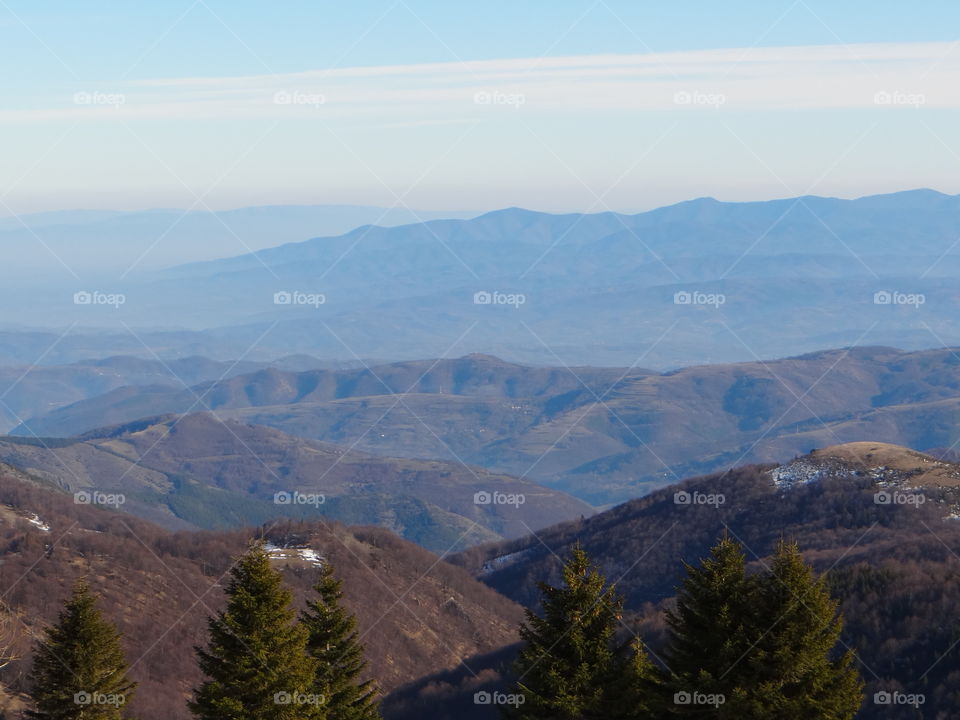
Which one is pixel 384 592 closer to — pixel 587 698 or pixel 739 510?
pixel 739 510

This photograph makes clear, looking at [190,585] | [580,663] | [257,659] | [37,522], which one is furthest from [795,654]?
[37,522]

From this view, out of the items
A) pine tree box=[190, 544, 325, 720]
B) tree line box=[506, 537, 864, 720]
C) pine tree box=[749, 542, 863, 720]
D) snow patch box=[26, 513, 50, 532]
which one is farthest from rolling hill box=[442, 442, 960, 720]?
snow patch box=[26, 513, 50, 532]

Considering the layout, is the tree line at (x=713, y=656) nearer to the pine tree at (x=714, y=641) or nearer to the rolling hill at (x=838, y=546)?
the pine tree at (x=714, y=641)

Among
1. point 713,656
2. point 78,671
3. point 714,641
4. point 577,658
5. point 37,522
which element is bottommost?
point 713,656

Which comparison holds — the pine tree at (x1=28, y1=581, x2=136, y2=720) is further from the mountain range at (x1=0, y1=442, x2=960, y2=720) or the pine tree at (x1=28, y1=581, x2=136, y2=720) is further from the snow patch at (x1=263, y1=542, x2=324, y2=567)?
the snow patch at (x1=263, y1=542, x2=324, y2=567)

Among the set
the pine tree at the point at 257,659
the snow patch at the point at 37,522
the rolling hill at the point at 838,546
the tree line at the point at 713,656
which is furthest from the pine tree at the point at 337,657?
the snow patch at the point at 37,522

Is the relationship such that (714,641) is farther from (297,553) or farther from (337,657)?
(297,553)

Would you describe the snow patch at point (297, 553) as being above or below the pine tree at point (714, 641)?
above
